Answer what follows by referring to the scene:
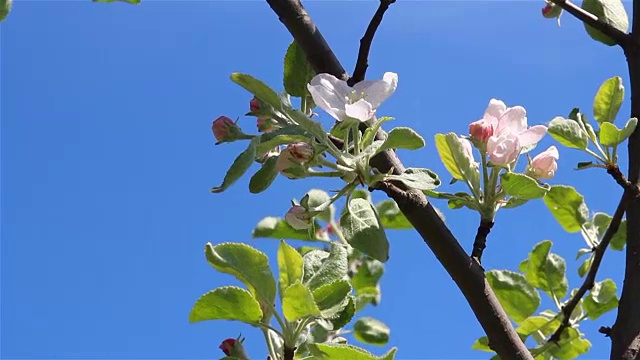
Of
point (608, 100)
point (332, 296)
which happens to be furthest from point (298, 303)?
point (608, 100)

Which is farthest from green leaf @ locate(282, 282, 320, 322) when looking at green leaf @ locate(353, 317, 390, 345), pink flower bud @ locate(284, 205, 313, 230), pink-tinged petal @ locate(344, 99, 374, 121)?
green leaf @ locate(353, 317, 390, 345)

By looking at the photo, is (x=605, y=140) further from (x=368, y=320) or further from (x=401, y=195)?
(x=368, y=320)

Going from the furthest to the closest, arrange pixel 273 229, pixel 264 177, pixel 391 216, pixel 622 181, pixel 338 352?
pixel 273 229 → pixel 391 216 → pixel 622 181 → pixel 264 177 → pixel 338 352

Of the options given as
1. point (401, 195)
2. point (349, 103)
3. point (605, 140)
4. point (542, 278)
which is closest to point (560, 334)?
point (542, 278)

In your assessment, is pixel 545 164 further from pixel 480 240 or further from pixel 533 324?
pixel 533 324

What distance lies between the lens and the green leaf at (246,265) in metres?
1.01

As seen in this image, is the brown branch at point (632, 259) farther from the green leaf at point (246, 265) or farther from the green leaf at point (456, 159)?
the green leaf at point (246, 265)

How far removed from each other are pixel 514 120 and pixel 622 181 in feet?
1.07

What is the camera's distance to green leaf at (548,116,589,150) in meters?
1.42

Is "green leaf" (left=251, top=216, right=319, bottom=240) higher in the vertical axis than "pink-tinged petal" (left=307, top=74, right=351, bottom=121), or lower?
higher

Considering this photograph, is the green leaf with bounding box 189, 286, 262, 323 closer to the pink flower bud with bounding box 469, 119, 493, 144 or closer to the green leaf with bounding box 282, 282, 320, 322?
the green leaf with bounding box 282, 282, 320, 322

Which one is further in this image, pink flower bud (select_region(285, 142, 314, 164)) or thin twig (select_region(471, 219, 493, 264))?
thin twig (select_region(471, 219, 493, 264))

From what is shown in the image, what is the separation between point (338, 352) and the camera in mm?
996

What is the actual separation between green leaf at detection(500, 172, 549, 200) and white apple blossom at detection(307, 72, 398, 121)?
0.22 m
